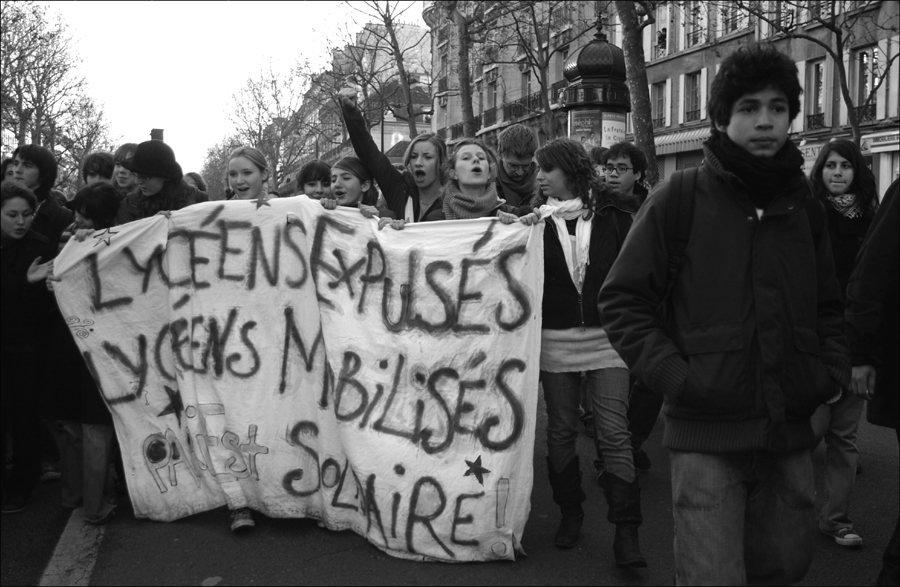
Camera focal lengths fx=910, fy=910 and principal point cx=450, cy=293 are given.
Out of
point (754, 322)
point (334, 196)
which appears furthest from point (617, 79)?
point (754, 322)

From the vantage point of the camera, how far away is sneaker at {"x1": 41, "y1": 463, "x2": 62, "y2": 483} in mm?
5379

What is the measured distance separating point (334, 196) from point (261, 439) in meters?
1.59

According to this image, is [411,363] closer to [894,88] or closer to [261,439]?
[261,439]

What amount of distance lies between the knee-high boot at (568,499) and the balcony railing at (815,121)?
26.0 metres

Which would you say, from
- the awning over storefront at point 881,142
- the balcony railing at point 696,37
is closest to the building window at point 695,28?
the balcony railing at point 696,37

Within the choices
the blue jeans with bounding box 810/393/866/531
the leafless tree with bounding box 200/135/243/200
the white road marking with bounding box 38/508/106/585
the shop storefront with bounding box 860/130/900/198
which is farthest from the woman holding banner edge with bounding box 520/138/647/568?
the leafless tree with bounding box 200/135/243/200

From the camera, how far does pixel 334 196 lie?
17.6 feet

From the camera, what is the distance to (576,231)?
4238 millimetres

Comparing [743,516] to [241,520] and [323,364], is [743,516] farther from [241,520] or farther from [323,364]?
[241,520]

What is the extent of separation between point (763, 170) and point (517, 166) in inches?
122

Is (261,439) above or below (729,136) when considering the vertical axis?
below

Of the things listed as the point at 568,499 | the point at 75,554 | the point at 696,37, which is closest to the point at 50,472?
the point at 75,554

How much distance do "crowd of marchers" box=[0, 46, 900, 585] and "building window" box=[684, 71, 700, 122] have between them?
29086 millimetres

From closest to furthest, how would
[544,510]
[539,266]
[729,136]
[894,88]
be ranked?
[729,136] → [539,266] → [544,510] → [894,88]
